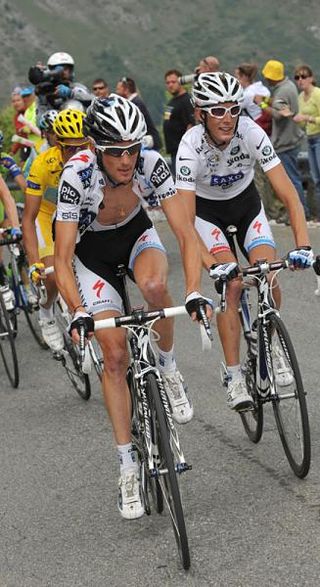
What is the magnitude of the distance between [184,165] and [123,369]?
1696mm

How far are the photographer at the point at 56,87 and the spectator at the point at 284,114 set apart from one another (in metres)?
2.64

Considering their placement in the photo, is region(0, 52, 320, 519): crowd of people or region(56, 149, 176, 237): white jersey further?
region(56, 149, 176, 237): white jersey

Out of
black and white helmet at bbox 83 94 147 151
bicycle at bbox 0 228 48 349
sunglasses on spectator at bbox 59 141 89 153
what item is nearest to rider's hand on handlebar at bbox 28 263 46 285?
sunglasses on spectator at bbox 59 141 89 153

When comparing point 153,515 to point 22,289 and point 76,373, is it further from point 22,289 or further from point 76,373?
point 22,289

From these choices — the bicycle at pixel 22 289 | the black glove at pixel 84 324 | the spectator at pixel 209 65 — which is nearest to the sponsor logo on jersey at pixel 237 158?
the black glove at pixel 84 324

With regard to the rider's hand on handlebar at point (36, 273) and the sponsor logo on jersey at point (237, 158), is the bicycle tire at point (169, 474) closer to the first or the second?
the sponsor logo on jersey at point (237, 158)

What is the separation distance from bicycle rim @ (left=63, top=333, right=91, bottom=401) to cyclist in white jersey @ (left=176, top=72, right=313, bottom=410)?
1.97m

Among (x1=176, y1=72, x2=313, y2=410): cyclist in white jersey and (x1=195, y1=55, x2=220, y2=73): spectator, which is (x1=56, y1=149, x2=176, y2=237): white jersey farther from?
(x1=195, y1=55, x2=220, y2=73): spectator

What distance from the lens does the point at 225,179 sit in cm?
674

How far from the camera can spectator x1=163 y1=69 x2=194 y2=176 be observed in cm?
1427

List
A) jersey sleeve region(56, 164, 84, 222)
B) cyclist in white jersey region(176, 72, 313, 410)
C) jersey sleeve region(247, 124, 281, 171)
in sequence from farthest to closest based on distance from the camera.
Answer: jersey sleeve region(247, 124, 281, 171)
cyclist in white jersey region(176, 72, 313, 410)
jersey sleeve region(56, 164, 84, 222)

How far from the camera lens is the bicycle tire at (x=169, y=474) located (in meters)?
4.62

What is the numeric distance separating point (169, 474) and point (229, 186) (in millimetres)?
2626

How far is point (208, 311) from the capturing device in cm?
487
